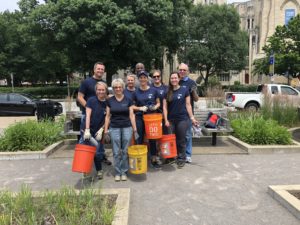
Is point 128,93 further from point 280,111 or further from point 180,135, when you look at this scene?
point 280,111

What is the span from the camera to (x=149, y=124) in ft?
19.0

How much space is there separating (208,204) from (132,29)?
18.0 m

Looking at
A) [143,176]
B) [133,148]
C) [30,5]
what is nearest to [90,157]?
[133,148]

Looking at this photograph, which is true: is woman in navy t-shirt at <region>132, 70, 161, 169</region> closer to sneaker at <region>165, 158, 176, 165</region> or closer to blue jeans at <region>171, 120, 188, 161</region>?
blue jeans at <region>171, 120, 188, 161</region>

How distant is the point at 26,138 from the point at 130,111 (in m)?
3.44

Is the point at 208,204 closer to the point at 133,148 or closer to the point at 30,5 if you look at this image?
the point at 133,148

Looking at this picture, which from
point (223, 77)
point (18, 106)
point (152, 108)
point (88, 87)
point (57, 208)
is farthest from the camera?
point (223, 77)

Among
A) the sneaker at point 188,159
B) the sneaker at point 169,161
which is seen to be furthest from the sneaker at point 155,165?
the sneaker at point 188,159

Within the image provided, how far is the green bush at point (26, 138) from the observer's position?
756 centimetres

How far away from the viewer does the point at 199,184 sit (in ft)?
17.6

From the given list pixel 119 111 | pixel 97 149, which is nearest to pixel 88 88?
pixel 119 111

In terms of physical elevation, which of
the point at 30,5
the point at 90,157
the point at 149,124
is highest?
the point at 30,5

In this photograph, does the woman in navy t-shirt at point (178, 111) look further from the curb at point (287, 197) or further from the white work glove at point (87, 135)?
the curb at point (287, 197)

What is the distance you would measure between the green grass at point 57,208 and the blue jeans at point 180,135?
7.36 feet
